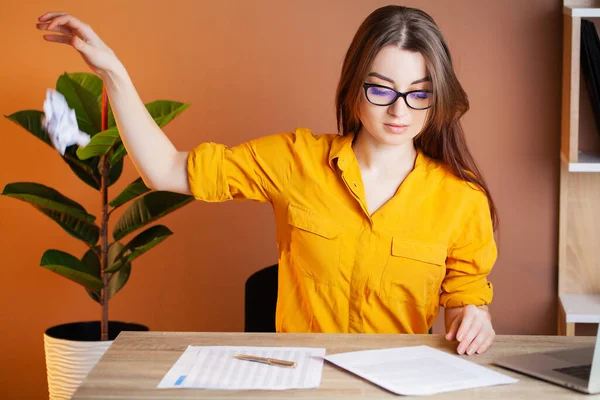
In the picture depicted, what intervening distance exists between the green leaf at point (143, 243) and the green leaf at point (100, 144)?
Answer: 35 cm

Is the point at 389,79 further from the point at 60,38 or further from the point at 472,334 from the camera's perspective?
the point at 60,38

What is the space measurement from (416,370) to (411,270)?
0.50 metres

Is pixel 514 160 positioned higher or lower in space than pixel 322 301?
higher

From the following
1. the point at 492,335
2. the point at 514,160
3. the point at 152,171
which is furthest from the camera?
the point at 514,160

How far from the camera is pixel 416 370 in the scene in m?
1.36

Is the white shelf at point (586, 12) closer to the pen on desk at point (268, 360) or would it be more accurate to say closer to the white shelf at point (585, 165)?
the white shelf at point (585, 165)

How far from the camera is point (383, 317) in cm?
188

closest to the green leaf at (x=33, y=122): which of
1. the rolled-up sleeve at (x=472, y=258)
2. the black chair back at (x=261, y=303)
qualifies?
the black chair back at (x=261, y=303)

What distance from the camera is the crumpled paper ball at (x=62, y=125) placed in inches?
93.4

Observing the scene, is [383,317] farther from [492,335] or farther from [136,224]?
[136,224]

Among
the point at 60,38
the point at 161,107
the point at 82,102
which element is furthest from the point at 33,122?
the point at 60,38

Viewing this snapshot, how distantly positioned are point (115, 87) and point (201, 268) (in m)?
1.49

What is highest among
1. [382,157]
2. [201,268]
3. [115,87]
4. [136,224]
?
[115,87]

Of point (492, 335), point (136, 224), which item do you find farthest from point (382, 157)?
point (136, 224)
